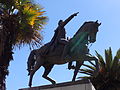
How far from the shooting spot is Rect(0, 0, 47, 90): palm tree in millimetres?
16844

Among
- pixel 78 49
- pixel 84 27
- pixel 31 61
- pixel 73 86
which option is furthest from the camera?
pixel 31 61


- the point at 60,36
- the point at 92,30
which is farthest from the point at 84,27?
A: the point at 60,36

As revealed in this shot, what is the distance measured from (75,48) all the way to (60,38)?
2.65ft

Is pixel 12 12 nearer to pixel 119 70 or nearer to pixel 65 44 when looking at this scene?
pixel 65 44

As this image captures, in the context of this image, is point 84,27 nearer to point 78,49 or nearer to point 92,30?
point 92,30

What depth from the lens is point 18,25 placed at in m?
17.6

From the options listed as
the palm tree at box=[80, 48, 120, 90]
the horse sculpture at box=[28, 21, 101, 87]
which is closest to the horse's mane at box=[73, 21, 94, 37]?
the horse sculpture at box=[28, 21, 101, 87]

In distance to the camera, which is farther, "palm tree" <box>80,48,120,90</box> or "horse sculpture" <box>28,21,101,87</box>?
"palm tree" <box>80,48,120,90</box>

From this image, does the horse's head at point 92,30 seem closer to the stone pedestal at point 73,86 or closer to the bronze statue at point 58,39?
the bronze statue at point 58,39

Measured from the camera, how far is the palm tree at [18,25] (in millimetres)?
16844

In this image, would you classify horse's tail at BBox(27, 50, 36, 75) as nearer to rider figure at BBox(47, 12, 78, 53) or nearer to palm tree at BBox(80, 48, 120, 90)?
rider figure at BBox(47, 12, 78, 53)

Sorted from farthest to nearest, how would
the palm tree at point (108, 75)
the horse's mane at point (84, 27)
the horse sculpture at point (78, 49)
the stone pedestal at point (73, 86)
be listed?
the palm tree at point (108, 75)
the horse's mane at point (84, 27)
the horse sculpture at point (78, 49)
the stone pedestal at point (73, 86)

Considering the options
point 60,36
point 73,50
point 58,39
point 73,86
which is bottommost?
point 73,86

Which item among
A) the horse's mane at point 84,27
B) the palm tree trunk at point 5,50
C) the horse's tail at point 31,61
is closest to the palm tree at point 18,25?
the palm tree trunk at point 5,50
